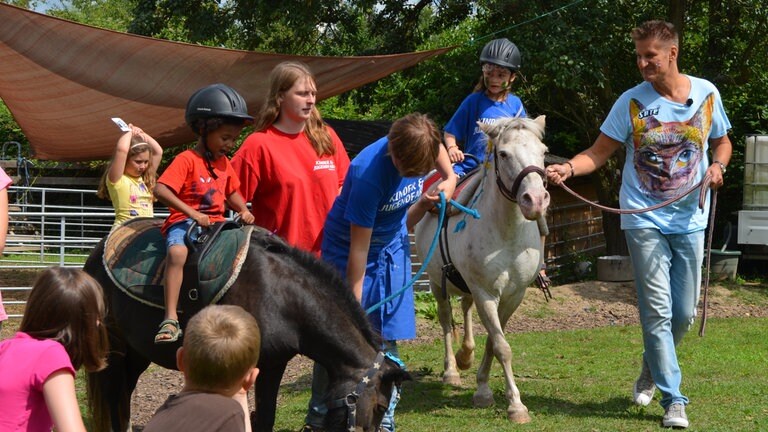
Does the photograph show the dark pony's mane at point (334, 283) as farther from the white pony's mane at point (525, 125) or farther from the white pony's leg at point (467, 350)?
the white pony's leg at point (467, 350)

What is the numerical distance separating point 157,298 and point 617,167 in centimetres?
1109

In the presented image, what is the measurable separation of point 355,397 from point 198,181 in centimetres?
140

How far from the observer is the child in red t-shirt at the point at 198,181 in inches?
176

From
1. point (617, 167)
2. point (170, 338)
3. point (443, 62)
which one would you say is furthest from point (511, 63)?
point (617, 167)

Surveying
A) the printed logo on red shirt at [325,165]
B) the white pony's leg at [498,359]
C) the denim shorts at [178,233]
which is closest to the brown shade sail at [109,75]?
the white pony's leg at [498,359]

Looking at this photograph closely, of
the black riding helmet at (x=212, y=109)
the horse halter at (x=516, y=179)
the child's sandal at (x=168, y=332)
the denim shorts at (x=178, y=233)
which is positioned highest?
the black riding helmet at (x=212, y=109)

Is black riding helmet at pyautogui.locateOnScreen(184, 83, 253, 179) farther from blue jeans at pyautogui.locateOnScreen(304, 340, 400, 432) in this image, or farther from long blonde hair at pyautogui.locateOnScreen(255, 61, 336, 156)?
blue jeans at pyautogui.locateOnScreen(304, 340, 400, 432)

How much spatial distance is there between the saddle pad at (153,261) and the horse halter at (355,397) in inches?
32.4

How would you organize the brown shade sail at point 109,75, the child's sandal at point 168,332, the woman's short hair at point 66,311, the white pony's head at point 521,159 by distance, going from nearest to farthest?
the woman's short hair at point 66,311
the child's sandal at point 168,332
the white pony's head at point 521,159
the brown shade sail at point 109,75

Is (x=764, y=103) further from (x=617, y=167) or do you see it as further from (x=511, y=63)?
(x=511, y=63)

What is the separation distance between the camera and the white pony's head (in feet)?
17.6

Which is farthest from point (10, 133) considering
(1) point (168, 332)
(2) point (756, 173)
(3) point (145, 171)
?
(1) point (168, 332)

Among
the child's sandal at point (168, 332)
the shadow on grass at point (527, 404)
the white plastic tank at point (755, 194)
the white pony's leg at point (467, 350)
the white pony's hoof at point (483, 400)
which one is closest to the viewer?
the child's sandal at point (168, 332)

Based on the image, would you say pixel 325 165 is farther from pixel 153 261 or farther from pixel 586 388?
pixel 586 388
